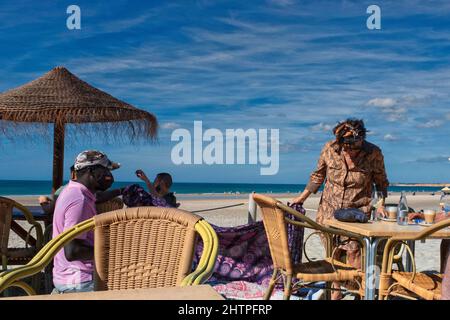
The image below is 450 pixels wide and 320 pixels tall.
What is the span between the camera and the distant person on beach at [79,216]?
8.30 ft

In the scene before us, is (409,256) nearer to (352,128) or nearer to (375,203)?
(375,203)

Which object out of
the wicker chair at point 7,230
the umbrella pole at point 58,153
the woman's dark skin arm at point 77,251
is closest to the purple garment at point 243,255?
the wicker chair at point 7,230

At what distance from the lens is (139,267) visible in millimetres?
2318

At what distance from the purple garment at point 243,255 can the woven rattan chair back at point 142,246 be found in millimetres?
2238

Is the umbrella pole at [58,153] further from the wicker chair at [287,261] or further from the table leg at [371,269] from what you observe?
the table leg at [371,269]

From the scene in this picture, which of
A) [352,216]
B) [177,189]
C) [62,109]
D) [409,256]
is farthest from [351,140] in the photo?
[177,189]

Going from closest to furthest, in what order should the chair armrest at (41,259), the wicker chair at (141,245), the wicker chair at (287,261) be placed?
1. the chair armrest at (41,259)
2. the wicker chair at (141,245)
3. the wicker chair at (287,261)

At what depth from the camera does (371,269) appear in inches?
136

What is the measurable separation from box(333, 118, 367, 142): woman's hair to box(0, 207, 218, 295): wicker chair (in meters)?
2.40

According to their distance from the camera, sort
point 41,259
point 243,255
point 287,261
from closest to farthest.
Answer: point 41,259, point 287,261, point 243,255

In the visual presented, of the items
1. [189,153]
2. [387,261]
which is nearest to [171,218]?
[387,261]

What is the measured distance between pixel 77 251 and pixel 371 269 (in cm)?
191

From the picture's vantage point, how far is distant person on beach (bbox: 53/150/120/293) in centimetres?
253
